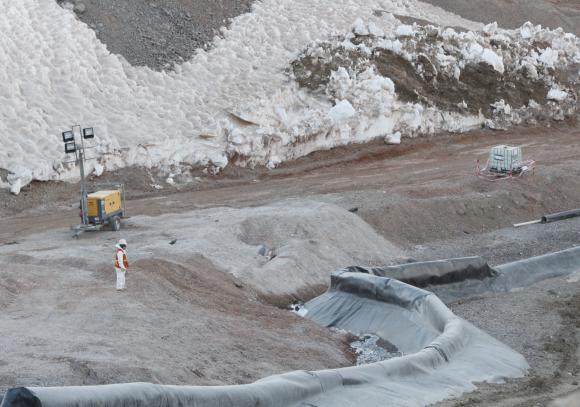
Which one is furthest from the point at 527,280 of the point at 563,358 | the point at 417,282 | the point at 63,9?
the point at 63,9

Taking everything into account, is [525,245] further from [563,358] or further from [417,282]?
[563,358]

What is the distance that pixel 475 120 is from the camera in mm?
32906

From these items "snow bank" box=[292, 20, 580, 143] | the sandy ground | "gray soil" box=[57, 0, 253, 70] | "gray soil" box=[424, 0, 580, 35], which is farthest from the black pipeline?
"gray soil" box=[424, 0, 580, 35]

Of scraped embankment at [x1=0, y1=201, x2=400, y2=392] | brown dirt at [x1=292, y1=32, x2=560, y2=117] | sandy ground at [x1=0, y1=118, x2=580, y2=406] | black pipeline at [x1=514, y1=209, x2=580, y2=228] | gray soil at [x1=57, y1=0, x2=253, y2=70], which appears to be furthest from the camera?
brown dirt at [x1=292, y1=32, x2=560, y2=117]

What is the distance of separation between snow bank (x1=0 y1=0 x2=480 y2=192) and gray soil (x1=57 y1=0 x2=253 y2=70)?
0.53 meters

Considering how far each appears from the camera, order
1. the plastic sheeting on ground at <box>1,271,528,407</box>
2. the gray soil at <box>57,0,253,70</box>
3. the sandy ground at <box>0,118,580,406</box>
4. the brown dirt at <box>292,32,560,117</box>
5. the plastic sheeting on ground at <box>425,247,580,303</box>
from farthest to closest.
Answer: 1. the brown dirt at <box>292,32,560,117</box>
2. the gray soil at <box>57,0,253,70</box>
3. the plastic sheeting on ground at <box>425,247,580,303</box>
4. the sandy ground at <box>0,118,580,406</box>
5. the plastic sheeting on ground at <box>1,271,528,407</box>

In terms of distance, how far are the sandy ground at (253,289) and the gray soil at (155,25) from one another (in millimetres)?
6293

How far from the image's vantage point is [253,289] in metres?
17.4

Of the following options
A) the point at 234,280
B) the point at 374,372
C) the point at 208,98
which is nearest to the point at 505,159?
the point at 208,98

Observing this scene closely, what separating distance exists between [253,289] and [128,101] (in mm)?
12813

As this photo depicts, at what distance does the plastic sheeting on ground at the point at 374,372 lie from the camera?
29.3ft

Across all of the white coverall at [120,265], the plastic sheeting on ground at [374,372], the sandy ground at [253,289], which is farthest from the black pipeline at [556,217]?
the white coverall at [120,265]

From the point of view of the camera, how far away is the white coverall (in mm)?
14305

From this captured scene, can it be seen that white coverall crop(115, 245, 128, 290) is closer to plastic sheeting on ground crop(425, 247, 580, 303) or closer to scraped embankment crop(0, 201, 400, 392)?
scraped embankment crop(0, 201, 400, 392)
